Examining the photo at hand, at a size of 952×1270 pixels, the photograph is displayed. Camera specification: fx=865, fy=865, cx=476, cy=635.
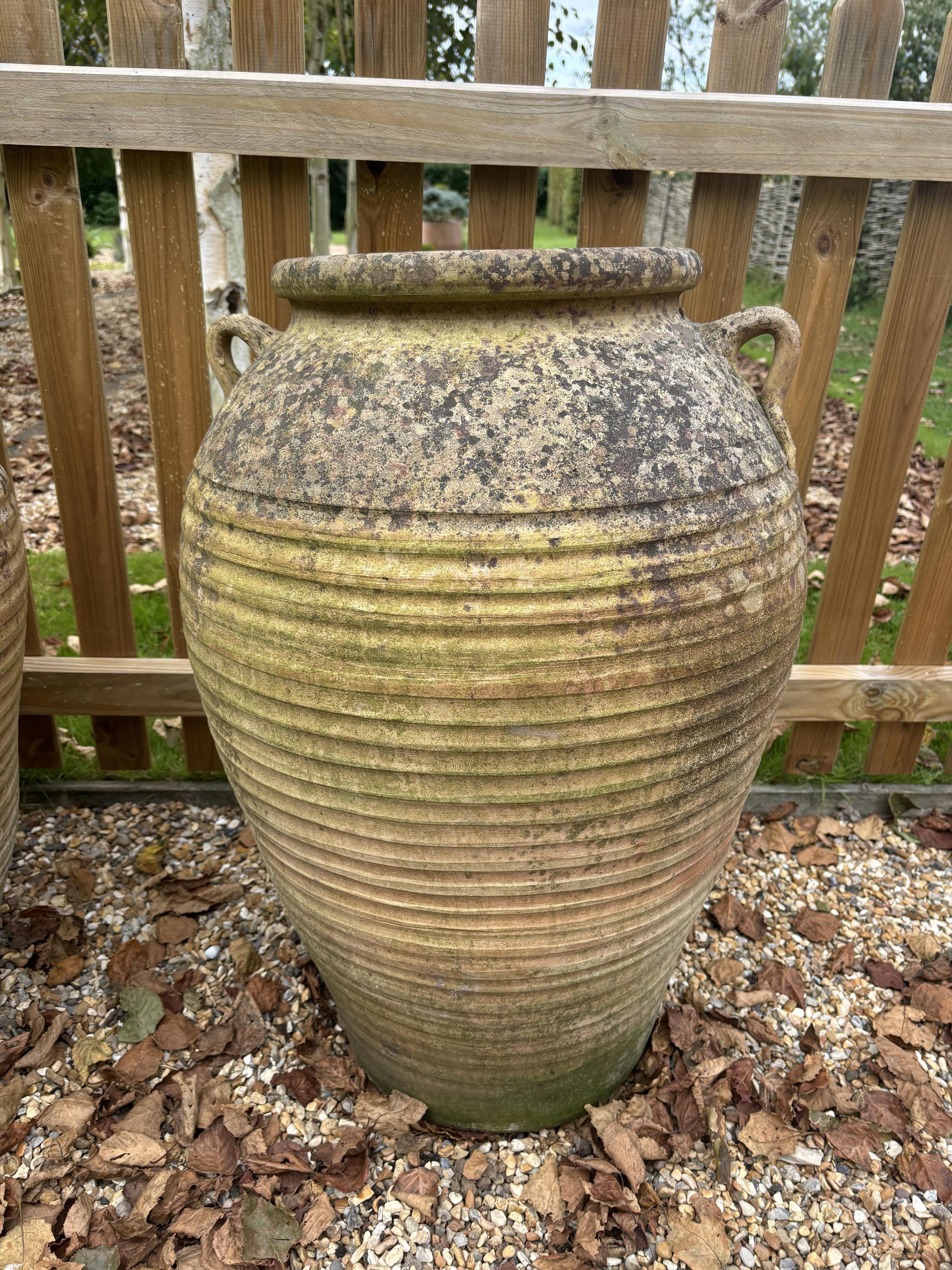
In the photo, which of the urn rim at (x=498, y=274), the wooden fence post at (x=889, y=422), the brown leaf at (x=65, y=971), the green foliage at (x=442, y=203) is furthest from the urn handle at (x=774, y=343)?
the green foliage at (x=442, y=203)

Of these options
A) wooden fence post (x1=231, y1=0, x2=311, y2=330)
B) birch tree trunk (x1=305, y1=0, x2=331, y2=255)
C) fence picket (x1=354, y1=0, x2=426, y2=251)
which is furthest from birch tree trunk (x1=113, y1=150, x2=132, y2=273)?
birch tree trunk (x1=305, y1=0, x2=331, y2=255)

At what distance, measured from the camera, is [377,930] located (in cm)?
139

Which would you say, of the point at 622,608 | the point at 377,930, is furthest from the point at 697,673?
the point at 377,930

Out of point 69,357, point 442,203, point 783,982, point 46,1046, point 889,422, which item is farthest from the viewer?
point 442,203

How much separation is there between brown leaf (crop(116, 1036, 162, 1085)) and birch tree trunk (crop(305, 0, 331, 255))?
3.58 meters

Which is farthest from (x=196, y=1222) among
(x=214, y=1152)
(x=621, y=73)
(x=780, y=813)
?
(x=621, y=73)

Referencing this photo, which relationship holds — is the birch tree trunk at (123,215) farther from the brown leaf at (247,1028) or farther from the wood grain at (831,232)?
the brown leaf at (247,1028)

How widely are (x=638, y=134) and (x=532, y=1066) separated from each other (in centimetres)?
197

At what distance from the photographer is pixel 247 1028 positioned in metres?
1.94

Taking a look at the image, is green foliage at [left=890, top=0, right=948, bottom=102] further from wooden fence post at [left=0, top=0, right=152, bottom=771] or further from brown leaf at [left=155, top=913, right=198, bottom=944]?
brown leaf at [left=155, top=913, right=198, bottom=944]

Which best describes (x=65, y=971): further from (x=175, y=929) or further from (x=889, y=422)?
(x=889, y=422)

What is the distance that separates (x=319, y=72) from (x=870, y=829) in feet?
17.6

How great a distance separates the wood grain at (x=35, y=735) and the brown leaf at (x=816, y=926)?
86.5 inches

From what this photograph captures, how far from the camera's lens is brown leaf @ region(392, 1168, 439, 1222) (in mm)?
1584
